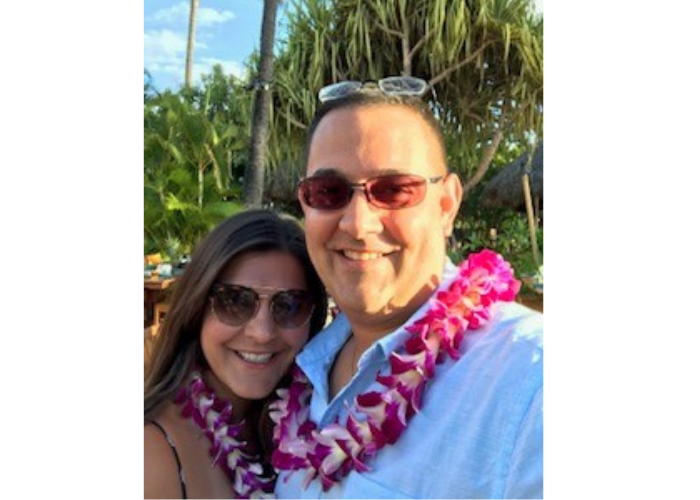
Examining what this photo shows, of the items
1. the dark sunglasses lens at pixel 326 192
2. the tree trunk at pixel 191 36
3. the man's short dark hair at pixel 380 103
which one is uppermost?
the tree trunk at pixel 191 36

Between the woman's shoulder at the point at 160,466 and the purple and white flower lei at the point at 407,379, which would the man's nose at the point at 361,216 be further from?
the woman's shoulder at the point at 160,466

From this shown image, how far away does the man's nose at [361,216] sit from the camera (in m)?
1.17

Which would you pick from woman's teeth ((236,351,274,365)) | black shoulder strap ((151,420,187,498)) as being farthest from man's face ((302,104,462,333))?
black shoulder strap ((151,420,187,498))

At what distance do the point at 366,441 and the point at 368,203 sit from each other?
0.43m

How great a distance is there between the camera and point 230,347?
1396mm

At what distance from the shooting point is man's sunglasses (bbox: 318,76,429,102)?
127 centimetres

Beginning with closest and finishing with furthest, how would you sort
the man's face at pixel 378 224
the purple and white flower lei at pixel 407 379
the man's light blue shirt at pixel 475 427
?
1. the man's light blue shirt at pixel 475 427
2. the purple and white flower lei at pixel 407 379
3. the man's face at pixel 378 224

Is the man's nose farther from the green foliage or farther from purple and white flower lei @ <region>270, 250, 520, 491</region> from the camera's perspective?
the green foliage

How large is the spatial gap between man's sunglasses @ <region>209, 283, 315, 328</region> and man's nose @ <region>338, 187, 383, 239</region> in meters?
0.29

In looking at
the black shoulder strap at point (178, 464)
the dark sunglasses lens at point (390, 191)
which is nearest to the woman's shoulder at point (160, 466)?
the black shoulder strap at point (178, 464)

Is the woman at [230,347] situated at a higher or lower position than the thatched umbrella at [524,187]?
lower

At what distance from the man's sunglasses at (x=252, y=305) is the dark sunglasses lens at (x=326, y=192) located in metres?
0.27
